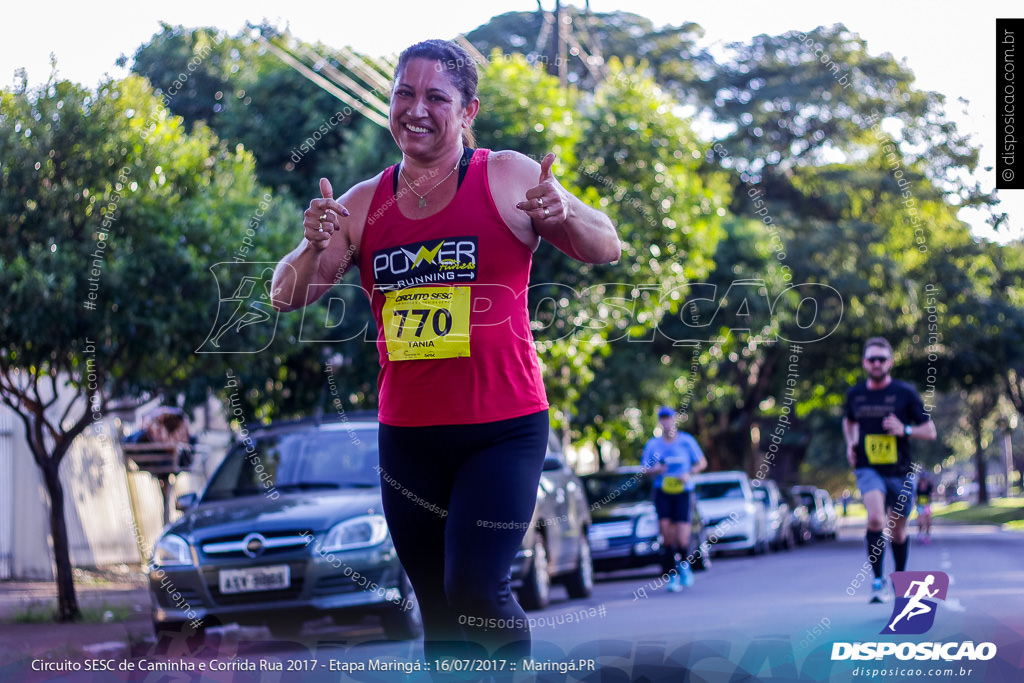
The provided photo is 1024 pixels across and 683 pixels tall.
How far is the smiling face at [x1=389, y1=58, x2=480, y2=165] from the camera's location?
144 inches

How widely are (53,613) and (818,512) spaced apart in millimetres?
27417

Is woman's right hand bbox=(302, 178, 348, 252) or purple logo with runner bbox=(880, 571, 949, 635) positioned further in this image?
purple logo with runner bbox=(880, 571, 949, 635)

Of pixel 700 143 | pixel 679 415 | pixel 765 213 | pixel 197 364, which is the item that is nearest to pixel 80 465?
pixel 197 364

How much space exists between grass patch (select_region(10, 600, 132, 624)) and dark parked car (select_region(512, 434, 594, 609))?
3134mm

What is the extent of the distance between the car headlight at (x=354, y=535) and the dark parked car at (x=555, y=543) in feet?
4.66

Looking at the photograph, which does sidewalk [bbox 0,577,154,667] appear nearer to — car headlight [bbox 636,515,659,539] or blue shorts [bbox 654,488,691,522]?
blue shorts [bbox 654,488,691,522]

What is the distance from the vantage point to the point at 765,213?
85.5 ft

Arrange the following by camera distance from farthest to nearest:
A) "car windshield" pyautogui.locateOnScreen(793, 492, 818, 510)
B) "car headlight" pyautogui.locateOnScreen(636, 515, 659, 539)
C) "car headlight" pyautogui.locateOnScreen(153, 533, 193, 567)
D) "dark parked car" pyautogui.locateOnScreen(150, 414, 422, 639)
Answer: "car windshield" pyautogui.locateOnScreen(793, 492, 818, 510), "car headlight" pyautogui.locateOnScreen(636, 515, 659, 539), "car headlight" pyautogui.locateOnScreen(153, 533, 193, 567), "dark parked car" pyautogui.locateOnScreen(150, 414, 422, 639)

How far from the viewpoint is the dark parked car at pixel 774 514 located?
23.2m

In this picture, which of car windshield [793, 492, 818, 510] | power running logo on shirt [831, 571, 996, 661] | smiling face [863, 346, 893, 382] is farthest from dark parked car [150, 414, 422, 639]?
car windshield [793, 492, 818, 510]

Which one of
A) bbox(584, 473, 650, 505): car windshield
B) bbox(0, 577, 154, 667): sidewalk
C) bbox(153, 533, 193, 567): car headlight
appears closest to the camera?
bbox(0, 577, 154, 667): sidewalk

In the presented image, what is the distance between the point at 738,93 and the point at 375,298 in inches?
1012

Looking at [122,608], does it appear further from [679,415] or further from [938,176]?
[938,176]

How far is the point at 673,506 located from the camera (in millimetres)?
12383
